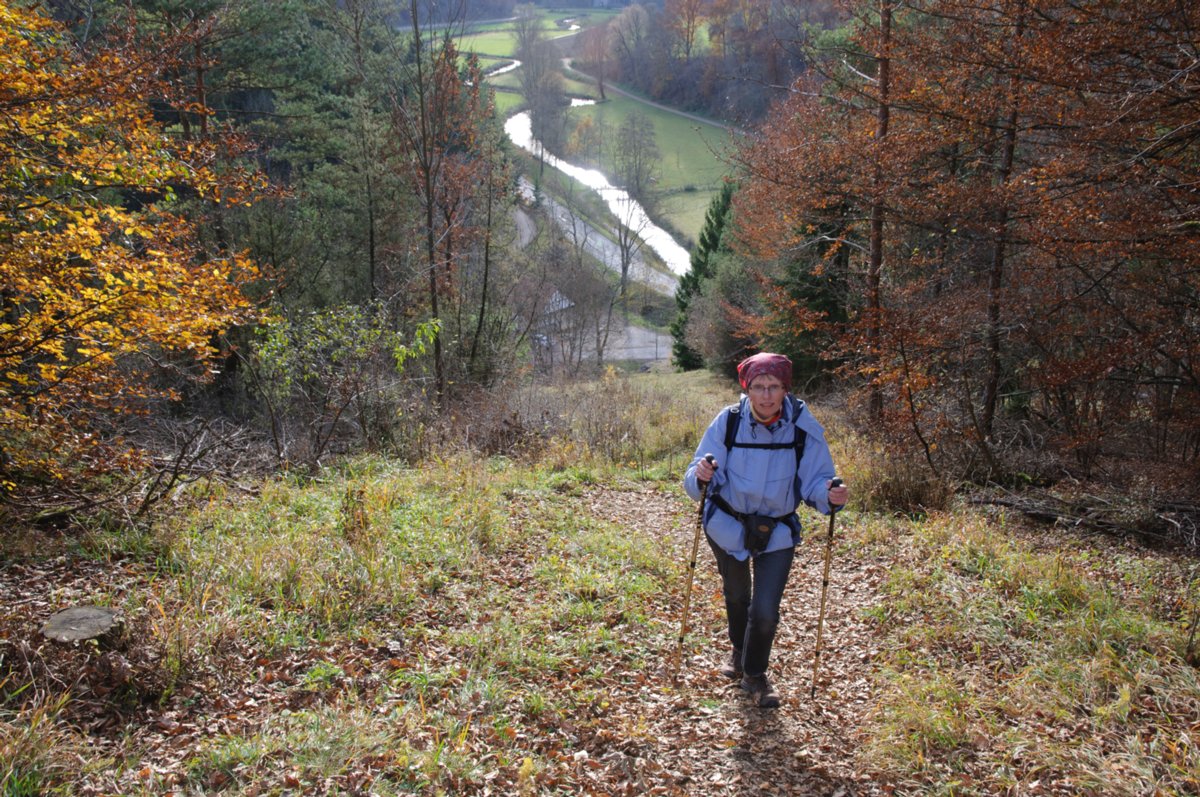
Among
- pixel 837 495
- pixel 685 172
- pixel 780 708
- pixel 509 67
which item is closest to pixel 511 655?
pixel 780 708

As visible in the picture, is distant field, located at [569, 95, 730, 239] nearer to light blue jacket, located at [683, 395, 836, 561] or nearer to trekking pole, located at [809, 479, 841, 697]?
trekking pole, located at [809, 479, 841, 697]

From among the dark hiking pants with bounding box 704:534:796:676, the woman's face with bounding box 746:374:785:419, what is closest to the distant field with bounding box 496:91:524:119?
the woman's face with bounding box 746:374:785:419

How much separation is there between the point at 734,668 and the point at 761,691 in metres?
0.33

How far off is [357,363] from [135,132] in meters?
3.88

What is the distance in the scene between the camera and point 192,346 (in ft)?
20.8

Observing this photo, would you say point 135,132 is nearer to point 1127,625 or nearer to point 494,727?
point 494,727

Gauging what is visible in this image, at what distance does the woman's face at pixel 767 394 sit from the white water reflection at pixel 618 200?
47.0 meters

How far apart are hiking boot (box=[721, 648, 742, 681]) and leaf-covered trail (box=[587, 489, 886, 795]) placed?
61 millimetres

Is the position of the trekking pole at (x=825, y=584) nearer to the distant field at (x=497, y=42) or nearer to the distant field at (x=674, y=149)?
the distant field at (x=674, y=149)

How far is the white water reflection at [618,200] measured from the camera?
56062 millimetres

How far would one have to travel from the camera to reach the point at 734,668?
15.6 ft

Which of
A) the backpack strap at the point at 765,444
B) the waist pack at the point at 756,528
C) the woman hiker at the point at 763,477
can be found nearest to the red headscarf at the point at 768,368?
the woman hiker at the point at 763,477

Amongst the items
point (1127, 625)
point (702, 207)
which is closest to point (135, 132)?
point (1127, 625)

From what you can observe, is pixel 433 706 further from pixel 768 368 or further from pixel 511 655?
pixel 768 368
